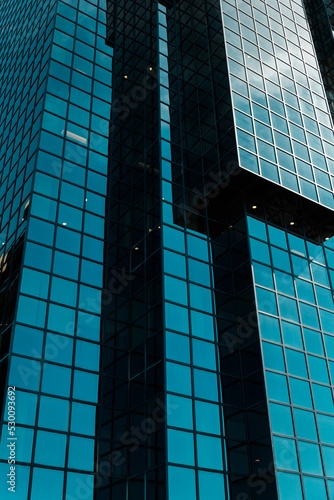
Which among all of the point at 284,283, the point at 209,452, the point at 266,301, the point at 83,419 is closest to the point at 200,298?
the point at 266,301

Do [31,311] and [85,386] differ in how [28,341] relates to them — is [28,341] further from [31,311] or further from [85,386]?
[85,386]

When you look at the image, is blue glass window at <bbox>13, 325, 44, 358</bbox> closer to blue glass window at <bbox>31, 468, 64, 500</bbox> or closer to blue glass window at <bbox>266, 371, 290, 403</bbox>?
blue glass window at <bbox>31, 468, 64, 500</bbox>

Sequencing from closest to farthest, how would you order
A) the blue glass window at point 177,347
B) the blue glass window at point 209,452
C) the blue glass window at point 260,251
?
the blue glass window at point 209,452 < the blue glass window at point 177,347 < the blue glass window at point 260,251

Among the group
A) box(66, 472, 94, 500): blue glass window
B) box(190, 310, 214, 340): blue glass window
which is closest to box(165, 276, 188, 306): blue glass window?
box(190, 310, 214, 340): blue glass window

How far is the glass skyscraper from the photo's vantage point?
21.0 metres

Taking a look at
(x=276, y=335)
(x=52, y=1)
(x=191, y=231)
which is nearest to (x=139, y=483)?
(x=276, y=335)

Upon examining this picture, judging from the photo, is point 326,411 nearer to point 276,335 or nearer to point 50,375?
point 276,335

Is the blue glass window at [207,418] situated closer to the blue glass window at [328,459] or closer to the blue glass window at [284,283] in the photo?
the blue glass window at [328,459]

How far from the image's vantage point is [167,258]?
989 inches

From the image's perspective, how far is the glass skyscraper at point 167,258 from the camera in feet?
68.8

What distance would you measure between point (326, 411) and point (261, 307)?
5.34m

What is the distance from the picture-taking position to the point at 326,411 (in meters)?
23.1

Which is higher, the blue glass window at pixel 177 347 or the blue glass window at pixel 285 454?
the blue glass window at pixel 177 347

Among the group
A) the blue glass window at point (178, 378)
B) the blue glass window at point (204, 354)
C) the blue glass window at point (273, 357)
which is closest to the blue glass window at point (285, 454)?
the blue glass window at point (273, 357)
